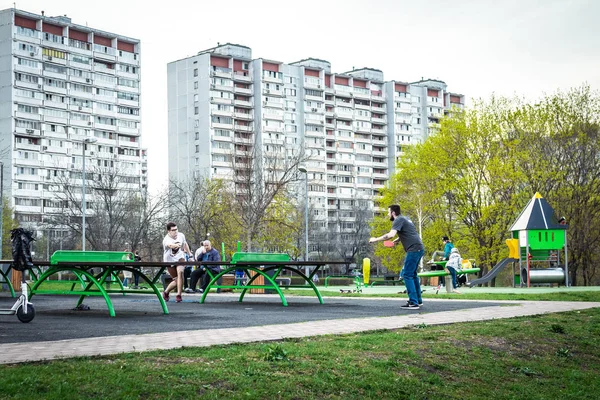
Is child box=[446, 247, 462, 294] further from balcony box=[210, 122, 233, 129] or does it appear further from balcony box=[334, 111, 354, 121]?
balcony box=[334, 111, 354, 121]

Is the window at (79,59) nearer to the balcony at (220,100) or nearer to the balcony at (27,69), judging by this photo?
the balcony at (27,69)

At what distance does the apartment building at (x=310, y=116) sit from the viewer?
120 m

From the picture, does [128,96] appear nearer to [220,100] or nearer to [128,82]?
[128,82]

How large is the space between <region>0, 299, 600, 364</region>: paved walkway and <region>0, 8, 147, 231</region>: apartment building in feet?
300

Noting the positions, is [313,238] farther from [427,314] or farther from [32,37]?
[427,314]

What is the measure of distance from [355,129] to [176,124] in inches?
1273

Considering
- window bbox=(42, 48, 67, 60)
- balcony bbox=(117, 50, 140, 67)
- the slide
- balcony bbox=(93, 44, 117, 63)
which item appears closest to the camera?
the slide

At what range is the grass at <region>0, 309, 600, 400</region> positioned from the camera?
612cm

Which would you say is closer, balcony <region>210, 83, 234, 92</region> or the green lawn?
the green lawn

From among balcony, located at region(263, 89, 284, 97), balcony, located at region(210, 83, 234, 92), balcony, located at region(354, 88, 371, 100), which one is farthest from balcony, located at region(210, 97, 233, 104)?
balcony, located at region(354, 88, 371, 100)

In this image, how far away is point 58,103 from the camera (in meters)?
111

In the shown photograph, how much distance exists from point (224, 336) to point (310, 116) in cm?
12296

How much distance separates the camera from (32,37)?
349 feet

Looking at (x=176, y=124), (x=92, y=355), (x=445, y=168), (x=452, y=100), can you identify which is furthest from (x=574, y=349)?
(x=452, y=100)
